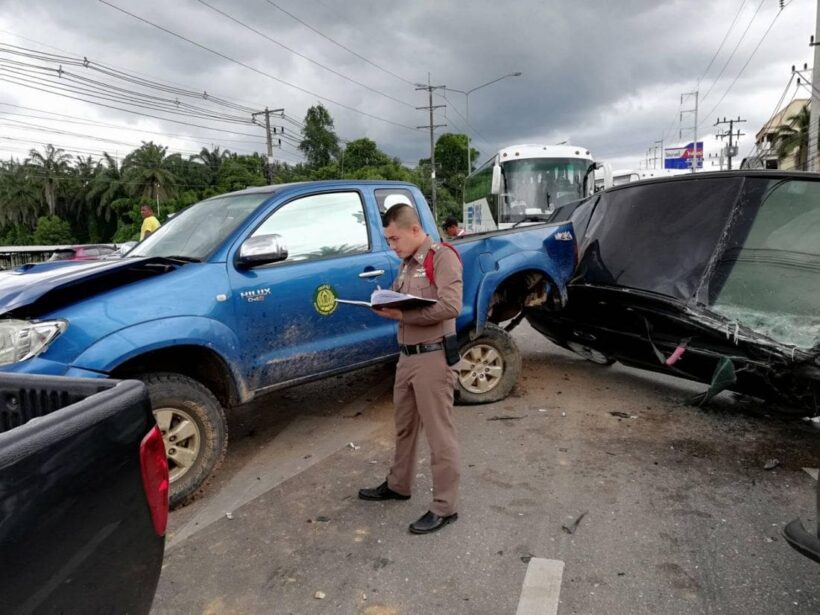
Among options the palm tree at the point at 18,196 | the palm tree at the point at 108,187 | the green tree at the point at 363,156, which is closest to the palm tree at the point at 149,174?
the palm tree at the point at 108,187

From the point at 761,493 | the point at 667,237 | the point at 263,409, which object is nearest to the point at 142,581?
the point at 761,493

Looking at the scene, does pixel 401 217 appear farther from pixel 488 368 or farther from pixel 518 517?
pixel 488 368

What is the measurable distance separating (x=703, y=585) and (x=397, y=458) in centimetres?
167

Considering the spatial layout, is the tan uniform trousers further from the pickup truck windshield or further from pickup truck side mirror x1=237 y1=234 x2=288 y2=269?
the pickup truck windshield

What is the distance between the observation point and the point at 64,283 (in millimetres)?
3100

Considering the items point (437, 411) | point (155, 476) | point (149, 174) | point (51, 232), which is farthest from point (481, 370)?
point (51, 232)

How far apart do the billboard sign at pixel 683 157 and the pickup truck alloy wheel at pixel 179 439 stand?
6463 centimetres

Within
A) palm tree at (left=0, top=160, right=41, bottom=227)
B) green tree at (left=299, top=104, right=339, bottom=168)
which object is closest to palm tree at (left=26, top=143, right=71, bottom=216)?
palm tree at (left=0, top=160, right=41, bottom=227)

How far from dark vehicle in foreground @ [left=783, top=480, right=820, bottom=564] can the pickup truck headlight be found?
3.41m

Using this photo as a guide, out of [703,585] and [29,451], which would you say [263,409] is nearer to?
[703,585]

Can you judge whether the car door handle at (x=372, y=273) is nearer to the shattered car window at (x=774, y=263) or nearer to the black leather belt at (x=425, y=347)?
the black leather belt at (x=425, y=347)

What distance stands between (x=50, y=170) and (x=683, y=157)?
71646 millimetres

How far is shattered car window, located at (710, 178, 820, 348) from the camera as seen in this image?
3908 mm

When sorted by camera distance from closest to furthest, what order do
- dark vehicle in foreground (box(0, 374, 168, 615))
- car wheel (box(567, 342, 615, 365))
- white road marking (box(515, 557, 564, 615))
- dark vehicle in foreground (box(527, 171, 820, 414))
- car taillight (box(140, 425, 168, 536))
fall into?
dark vehicle in foreground (box(0, 374, 168, 615))
car taillight (box(140, 425, 168, 536))
white road marking (box(515, 557, 564, 615))
dark vehicle in foreground (box(527, 171, 820, 414))
car wheel (box(567, 342, 615, 365))
